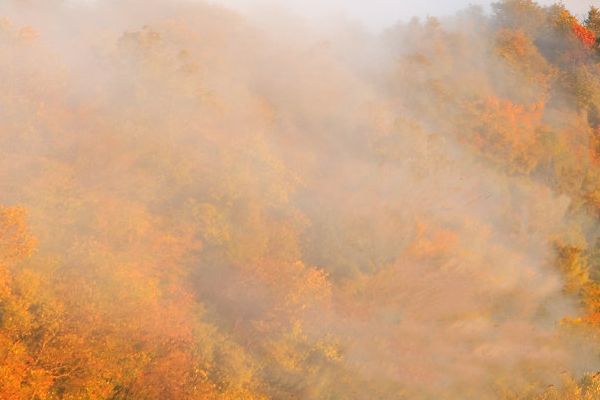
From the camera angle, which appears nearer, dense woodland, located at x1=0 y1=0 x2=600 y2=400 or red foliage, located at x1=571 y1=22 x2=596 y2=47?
dense woodland, located at x1=0 y1=0 x2=600 y2=400

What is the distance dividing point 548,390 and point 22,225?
3402 centimetres

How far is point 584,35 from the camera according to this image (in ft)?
195

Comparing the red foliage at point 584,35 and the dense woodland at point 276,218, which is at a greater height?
the red foliage at point 584,35

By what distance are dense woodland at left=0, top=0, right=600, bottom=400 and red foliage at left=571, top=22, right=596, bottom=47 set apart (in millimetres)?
10233

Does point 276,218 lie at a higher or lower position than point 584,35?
lower

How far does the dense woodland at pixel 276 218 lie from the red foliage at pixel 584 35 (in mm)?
10233

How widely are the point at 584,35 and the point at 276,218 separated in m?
45.7

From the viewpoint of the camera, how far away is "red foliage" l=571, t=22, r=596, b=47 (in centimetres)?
5878

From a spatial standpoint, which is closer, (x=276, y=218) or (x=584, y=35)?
(x=276, y=218)

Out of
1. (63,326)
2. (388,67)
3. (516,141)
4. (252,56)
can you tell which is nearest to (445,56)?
(388,67)

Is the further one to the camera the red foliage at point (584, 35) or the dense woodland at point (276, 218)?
the red foliage at point (584, 35)

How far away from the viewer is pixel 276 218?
3675cm

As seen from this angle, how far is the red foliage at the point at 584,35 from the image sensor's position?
58781 mm

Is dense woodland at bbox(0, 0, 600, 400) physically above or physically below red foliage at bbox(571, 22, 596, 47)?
below
